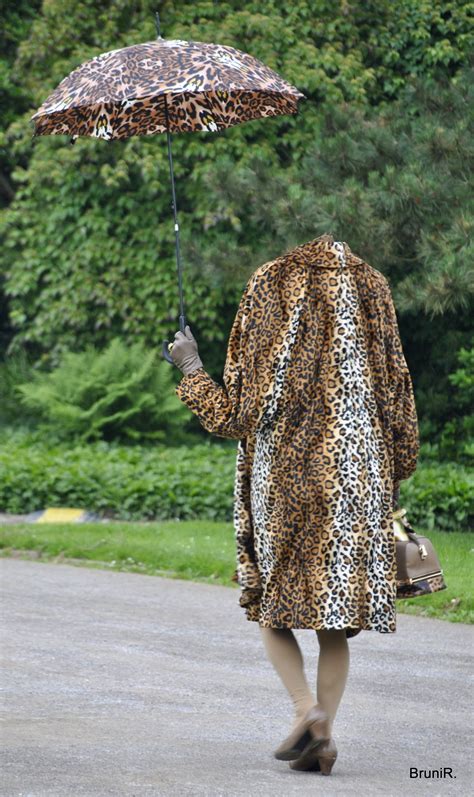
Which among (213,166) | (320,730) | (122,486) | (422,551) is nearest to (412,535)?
(422,551)

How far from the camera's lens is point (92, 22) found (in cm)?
1528

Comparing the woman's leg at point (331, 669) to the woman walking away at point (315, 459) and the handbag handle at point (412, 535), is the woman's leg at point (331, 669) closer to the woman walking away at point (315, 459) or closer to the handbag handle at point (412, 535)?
the woman walking away at point (315, 459)

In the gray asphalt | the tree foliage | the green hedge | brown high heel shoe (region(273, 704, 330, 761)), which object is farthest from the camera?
the tree foliage

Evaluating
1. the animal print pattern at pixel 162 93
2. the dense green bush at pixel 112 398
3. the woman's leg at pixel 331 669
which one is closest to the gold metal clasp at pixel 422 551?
the woman's leg at pixel 331 669

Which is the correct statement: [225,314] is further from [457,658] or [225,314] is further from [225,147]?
[457,658]

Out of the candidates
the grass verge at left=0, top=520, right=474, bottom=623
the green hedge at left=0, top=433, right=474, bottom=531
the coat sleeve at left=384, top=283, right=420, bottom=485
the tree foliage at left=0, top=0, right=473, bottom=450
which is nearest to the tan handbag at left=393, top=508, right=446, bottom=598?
the coat sleeve at left=384, top=283, right=420, bottom=485

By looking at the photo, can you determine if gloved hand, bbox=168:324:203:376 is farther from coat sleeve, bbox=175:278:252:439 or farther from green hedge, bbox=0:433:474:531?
green hedge, bbox=0:433:474:531

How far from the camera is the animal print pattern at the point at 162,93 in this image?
555cm

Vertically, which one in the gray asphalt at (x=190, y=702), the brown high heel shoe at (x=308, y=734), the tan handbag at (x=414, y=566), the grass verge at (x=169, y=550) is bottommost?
the grass verge at (x=169, y=550)

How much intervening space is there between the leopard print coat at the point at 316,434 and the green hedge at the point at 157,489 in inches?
241

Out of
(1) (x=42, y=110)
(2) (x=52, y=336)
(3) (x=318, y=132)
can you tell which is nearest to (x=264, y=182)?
(3) (x=318, y=132)

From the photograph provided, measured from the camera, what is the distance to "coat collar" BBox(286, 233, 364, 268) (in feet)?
14.9

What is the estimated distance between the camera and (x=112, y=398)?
14.7 metres

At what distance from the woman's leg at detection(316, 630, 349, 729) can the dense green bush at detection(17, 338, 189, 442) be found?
10058 mm
